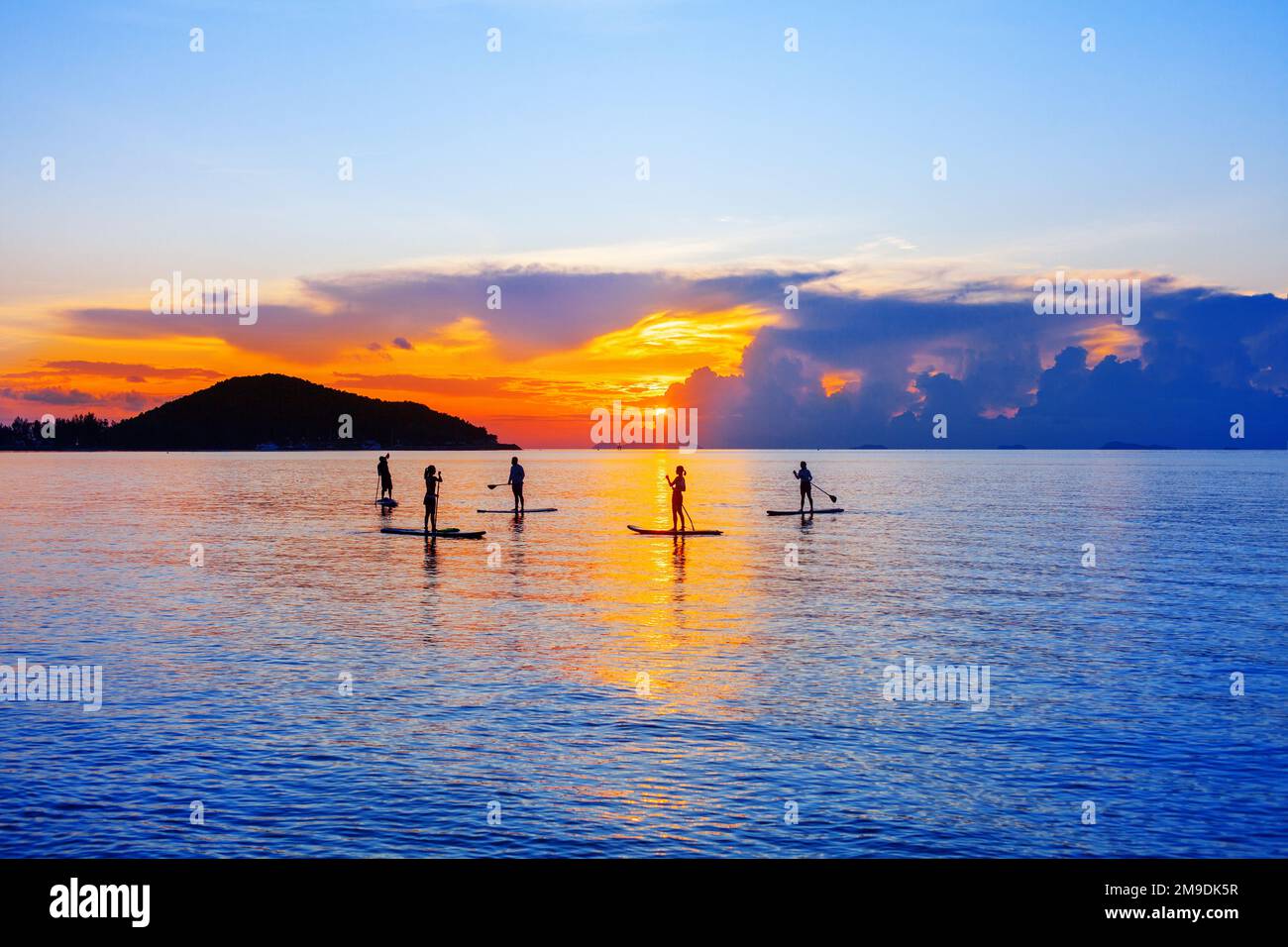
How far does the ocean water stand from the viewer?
12812mm

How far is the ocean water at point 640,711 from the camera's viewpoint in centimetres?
1281

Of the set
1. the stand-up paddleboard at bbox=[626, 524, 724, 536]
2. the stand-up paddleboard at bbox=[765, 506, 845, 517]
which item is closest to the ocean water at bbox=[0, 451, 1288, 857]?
the stand-up paddleboard at bbox=[626, 524, 724, 536]

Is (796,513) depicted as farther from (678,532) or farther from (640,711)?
(640,711)

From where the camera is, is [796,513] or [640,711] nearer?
[640,711]

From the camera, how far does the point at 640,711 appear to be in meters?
18.2

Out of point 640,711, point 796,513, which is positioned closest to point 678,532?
point 796,513

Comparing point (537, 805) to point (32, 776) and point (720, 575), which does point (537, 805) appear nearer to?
point (32, 776)

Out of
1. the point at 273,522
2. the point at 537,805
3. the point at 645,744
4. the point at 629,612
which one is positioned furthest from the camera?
the point at 273,522

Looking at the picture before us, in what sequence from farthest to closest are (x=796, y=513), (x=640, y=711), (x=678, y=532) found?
(x=796, y=513) < (x=678, y=532) < (x=640, y=711)

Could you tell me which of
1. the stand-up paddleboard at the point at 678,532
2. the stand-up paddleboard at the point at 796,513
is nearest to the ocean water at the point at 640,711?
the stand-up paddleboard at the point at 678,532

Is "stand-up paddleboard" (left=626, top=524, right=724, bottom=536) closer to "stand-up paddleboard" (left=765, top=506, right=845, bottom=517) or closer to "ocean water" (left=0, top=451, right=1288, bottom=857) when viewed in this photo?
"ocean water" (left=0, top=451, right=1288, bottom=857)

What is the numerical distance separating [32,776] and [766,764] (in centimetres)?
980
